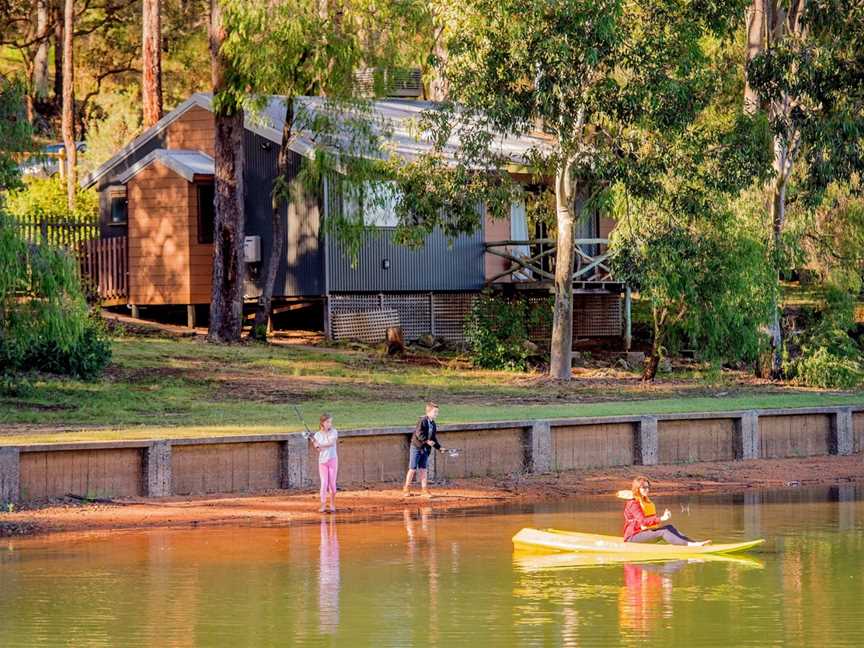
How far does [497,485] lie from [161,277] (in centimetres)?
2103

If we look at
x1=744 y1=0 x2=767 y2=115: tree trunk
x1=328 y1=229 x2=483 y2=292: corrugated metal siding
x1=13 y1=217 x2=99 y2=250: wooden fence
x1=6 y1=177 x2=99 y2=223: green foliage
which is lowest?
x1=328 y1=229 x2=483 y2=292: corrugated metal siding

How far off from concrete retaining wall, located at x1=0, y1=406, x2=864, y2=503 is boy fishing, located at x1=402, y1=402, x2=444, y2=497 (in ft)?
3.75

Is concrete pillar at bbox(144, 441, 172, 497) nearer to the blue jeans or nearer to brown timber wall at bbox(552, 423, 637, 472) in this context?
the blue jeans

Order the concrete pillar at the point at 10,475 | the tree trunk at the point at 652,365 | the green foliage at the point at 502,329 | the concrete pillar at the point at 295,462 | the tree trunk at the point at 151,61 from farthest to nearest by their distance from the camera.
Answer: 1. the tree trunk at the point at 151,61
2. the green foliage at the point at 502,329
3. the tree trunk at the point at 652,365
4. the concrete pillar at the point at 295,462
5. the concrete pillar at the point at 10,475

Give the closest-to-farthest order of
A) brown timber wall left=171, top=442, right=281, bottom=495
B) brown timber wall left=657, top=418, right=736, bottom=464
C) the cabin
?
brown timber wall left=171, top=442, right=281, bottom=495, brown timber wall left=657, top=418, right=736, bottom=464, the cabin

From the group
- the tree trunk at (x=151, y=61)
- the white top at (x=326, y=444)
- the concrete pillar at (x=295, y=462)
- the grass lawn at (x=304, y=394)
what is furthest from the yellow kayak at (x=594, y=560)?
the tree trunk at (x=151, y=61)

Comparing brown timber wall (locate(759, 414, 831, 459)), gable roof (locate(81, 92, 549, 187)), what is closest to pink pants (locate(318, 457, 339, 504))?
brown timber wall (locate(759, 414, 831, 459))

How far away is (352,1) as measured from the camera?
40375 millimetres

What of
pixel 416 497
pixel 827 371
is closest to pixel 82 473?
pixel 416 497

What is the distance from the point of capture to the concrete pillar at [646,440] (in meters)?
29.8

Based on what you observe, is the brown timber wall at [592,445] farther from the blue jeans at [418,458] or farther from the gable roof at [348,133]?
the gable roof at [348,133]

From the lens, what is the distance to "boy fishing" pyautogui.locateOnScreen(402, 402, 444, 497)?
24877mm

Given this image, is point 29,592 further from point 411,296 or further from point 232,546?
point 411,296

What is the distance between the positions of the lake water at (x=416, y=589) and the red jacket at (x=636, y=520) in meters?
0.58
